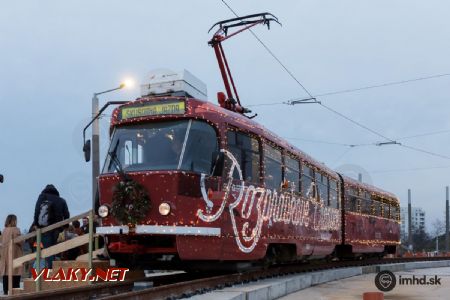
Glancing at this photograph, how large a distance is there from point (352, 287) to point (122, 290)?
223 inches

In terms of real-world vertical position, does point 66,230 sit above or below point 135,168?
below

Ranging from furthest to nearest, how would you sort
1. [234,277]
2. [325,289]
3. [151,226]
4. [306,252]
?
[306,252]
[325,289]
[234,277]
[151,226]

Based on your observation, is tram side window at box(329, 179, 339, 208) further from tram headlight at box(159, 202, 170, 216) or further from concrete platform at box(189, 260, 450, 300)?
tram headlight at box(159, 202, 170, 216)

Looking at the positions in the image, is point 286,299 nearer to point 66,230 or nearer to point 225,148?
point 225,148

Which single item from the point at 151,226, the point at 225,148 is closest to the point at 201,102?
the point at 225,148

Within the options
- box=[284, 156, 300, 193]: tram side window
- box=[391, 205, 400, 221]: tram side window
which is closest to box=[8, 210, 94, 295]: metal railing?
box=[284, 156, 300, 193]: tram side window

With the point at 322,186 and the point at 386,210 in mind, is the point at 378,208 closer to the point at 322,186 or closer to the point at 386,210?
the point at 386,210

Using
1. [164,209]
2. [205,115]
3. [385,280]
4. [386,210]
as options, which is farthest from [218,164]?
[386,210]

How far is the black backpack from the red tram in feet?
7.18

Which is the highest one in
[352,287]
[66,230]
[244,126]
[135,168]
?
[244,126]

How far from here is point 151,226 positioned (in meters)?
9.87

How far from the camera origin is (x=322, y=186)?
57.5 feet

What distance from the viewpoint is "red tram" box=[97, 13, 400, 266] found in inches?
391

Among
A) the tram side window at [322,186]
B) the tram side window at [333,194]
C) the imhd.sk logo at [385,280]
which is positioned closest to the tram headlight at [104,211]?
the imhd.sk logo at [385,280]
